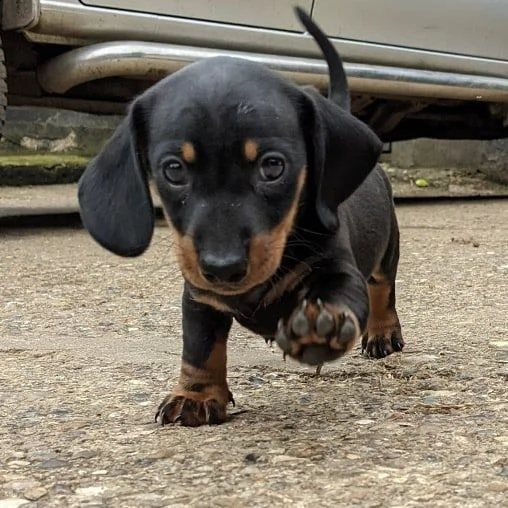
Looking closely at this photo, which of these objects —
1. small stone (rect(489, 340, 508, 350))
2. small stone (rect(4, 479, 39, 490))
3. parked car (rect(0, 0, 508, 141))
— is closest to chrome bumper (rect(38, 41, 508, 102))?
parked car (rect(0, 0, 508, 141))

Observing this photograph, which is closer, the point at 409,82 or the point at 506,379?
the point at 506,379

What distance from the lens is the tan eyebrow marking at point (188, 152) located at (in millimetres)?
1982

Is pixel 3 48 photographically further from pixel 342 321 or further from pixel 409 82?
pixel 342 321

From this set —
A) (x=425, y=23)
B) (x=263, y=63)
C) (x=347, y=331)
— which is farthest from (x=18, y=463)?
(x=425, y=23)

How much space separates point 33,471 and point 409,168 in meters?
8.92

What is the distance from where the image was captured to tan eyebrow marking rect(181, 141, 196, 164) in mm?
1982

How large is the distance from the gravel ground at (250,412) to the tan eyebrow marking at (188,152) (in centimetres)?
56

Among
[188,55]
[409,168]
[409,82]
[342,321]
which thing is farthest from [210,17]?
[409,168]

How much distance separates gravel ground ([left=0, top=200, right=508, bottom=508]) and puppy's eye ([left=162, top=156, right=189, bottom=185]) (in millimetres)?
519

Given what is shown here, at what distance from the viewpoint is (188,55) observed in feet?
16.6

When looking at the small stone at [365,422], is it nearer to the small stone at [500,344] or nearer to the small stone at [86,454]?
the small stone at [86,454]

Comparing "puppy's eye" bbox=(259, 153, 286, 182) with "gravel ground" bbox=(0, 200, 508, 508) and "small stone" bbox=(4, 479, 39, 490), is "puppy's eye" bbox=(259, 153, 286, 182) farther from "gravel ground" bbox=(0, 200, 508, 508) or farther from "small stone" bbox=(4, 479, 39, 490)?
"small stone" bbox=(4, 479, 39, 490)

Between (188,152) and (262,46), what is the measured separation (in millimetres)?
3551

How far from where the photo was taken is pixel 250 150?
6.49ft
